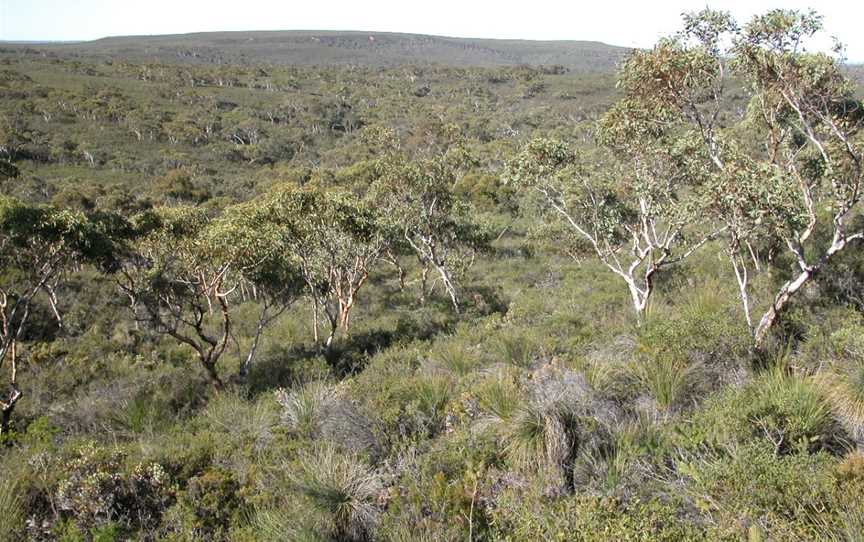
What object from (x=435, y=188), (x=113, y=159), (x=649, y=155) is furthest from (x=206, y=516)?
(x=113, y=159)

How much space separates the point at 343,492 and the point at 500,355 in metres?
4.71

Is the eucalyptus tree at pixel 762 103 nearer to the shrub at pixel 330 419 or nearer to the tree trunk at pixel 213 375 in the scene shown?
the shrub at pixel 330 419

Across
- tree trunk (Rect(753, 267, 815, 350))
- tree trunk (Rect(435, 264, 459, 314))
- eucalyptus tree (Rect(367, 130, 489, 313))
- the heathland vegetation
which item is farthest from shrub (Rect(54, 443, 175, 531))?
tree trunk (Rect(435, 264, 459, 314))

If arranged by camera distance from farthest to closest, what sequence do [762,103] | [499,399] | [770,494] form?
1. [762,103]
2. [499,399]
3. [770,494]

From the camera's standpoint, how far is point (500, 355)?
358 inches

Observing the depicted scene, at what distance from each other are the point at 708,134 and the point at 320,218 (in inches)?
352

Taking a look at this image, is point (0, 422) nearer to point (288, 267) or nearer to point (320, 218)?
point (288, 267)

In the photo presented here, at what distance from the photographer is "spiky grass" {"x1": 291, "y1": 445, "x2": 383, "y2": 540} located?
15.5 feet

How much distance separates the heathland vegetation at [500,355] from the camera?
4668 millimetres

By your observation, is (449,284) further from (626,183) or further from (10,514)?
(10,514)

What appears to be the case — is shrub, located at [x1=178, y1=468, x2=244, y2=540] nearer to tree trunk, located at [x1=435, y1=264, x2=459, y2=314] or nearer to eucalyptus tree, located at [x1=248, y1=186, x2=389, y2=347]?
eucalyptus tree, located at [x1=248, y1=186, x2=389, y2=347]

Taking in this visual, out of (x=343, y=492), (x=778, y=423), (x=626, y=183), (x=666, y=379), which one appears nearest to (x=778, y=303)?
(x=666, y=379)

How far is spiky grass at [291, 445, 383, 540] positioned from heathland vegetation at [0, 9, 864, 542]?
3cm

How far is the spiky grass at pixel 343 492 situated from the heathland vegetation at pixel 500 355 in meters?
0.03
